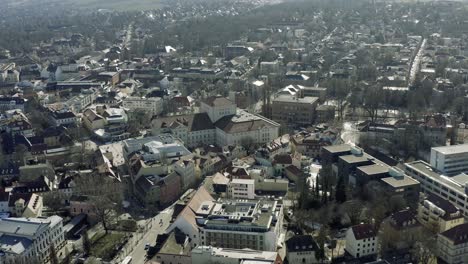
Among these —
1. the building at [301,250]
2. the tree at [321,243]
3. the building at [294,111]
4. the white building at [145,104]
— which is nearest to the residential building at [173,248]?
the building at [301,250]

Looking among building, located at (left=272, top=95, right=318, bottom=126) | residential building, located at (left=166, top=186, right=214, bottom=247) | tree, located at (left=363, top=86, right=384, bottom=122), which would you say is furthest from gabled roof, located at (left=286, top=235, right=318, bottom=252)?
tree, located at (left=363, top=86, right=384, bottom=122)

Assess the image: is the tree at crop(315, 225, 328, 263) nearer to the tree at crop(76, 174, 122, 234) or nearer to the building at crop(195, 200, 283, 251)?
the building at crop(195, 200, 283, 251)

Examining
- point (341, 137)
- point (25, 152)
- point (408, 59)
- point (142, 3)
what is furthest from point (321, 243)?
point (142, 3)

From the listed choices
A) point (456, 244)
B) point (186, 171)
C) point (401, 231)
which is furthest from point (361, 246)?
point (186, 171)

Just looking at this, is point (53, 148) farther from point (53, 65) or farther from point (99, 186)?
point (53, 65)

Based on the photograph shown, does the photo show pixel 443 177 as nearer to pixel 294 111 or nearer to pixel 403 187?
pixel 403 187

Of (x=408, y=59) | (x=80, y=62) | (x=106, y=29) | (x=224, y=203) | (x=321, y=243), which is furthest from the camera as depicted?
(x=106, y=29)
